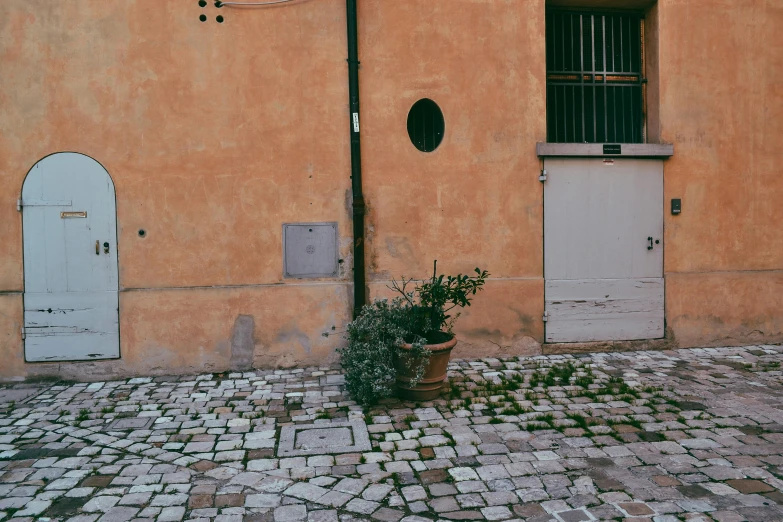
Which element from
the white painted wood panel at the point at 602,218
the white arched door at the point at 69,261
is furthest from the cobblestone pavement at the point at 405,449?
the white painted wood panel at the point at 602,218

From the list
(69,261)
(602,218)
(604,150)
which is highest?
(604,150)

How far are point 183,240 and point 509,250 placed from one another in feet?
13.1

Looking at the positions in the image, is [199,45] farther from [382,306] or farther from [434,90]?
[382,306]

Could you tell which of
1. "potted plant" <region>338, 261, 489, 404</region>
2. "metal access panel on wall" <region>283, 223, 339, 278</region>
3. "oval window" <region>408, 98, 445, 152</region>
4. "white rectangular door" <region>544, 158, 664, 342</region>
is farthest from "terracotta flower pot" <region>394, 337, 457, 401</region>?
"oval window" <region>408, 98, 445, 152</region>

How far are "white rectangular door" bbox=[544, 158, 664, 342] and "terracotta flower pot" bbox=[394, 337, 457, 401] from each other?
89.3 inches

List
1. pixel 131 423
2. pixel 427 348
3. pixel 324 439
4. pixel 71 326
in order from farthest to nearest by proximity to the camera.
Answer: pixel 71 326 < pixel 427 348 < pixel 131 423 < pixel 324 439

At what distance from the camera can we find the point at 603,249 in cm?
748

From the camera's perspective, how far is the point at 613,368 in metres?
6.73

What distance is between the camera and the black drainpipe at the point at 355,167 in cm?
690

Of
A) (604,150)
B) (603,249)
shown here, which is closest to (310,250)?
(603,249)

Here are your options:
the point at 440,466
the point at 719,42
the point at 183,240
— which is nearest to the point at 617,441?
the point at 440,466

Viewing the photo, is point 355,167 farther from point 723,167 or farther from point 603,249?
point 723,167

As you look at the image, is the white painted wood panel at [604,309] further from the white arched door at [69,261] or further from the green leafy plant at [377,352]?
the white arched door at [69,261]

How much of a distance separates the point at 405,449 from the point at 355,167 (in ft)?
11.8
